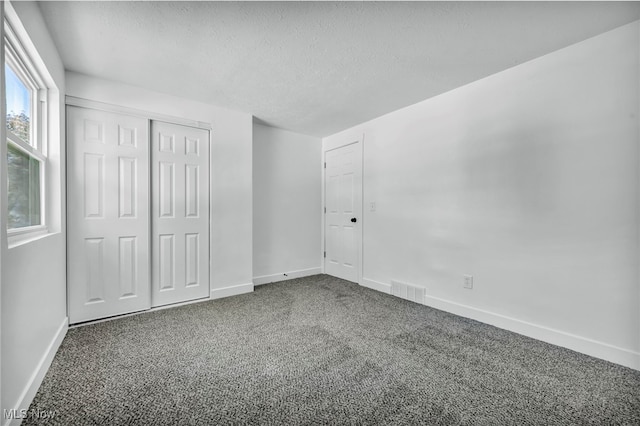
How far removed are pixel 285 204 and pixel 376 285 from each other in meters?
1.77

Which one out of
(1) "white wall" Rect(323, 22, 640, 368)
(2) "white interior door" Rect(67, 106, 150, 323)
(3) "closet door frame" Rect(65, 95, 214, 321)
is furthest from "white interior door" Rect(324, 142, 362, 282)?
(2) "white interior door" Rect(67, 106, 150, 323)

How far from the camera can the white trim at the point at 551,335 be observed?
6.12 ft

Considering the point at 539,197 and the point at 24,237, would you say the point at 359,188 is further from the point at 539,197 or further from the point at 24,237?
the point at 24,237

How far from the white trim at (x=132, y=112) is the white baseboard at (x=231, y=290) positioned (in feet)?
6.16

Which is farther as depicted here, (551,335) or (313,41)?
(551,335)

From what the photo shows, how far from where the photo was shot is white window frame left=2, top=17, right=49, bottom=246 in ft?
4.96

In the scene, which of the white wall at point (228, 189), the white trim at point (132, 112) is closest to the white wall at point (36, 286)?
the white trim at point (132, 112)

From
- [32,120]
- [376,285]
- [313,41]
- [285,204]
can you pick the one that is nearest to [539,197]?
[376,285]

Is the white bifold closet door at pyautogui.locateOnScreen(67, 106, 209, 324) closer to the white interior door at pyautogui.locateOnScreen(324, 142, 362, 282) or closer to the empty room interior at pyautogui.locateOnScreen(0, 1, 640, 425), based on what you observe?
the empty room interior at pyautogui.locateOnScreen(0, 1, 640, 425)

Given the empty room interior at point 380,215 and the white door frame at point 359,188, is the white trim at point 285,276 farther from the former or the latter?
the empty room interior at point 380,215

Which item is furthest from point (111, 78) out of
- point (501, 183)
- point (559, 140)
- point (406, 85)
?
point (559, 140)

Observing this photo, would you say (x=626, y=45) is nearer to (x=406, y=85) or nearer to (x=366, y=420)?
(x=406, y=85)

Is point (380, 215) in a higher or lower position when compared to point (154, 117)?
lower

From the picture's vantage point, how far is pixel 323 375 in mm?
1728
